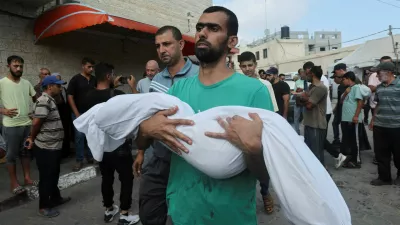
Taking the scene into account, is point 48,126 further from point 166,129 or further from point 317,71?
point 317,71

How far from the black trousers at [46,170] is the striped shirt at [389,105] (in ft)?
16.0

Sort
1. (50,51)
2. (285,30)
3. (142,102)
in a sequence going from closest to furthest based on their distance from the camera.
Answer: (142,102), (50,51), (285,30)

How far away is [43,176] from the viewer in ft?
12.2

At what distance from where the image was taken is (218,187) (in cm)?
142

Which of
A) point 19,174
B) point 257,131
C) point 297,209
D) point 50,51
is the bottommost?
point 19,174

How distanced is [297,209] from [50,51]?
6.44 meters

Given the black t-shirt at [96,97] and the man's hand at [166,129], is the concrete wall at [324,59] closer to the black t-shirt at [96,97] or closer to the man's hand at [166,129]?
the black t-shirt at [96,97]

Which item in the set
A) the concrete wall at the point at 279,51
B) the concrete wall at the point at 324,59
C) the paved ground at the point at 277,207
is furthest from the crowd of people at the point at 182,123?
the concrete wall at the point at 279,51

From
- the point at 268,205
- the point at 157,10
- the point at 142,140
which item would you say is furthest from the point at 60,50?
the point at 142,140

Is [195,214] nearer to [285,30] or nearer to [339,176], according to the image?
[339,176]

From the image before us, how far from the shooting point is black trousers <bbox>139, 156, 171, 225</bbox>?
2.28 meters

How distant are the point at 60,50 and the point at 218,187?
6193mm

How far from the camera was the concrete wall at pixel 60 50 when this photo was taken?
5547 mm

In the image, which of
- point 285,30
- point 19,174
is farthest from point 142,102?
point 285,30
